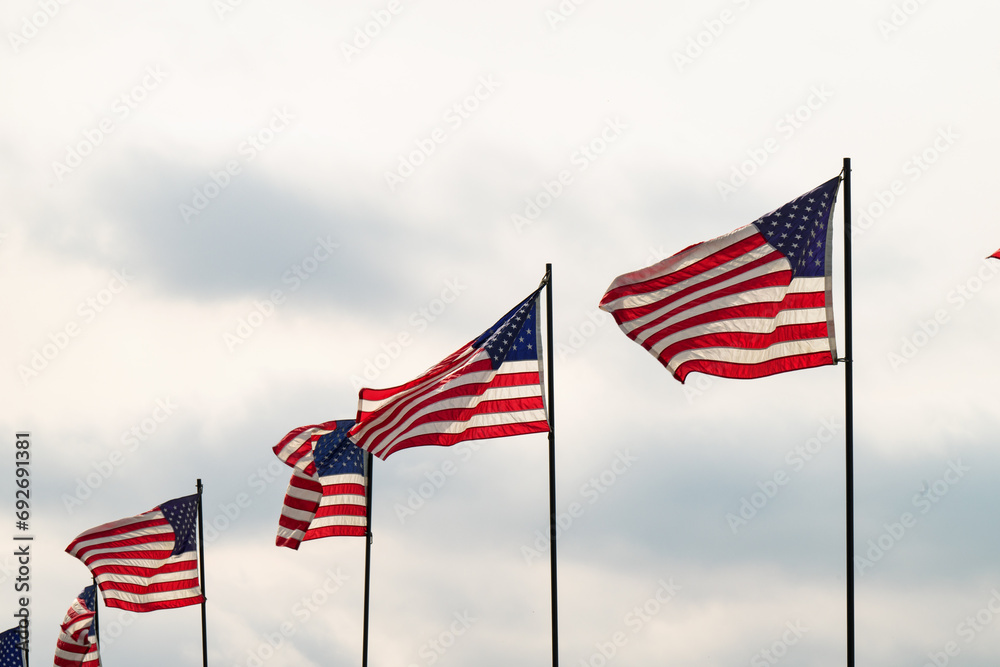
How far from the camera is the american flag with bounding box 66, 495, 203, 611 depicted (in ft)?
133

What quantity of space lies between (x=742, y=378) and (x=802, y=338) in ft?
3.63

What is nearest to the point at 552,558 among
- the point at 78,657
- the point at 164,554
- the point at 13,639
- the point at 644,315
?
the point at 644,315

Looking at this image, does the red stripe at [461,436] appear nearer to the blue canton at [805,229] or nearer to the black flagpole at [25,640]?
the blue canton at [805,229]

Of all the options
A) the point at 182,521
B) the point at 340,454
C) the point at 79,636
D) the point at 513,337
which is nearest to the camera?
the point at 513,337

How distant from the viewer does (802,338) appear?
65.5 feet

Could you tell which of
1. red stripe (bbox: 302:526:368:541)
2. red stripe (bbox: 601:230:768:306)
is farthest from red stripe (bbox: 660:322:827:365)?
red stripe (bbox: 302:526:368:541)

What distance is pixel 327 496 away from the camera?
1409 inches

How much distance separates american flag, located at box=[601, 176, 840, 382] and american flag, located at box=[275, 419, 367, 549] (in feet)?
50.9

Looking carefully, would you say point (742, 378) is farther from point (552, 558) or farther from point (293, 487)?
point (293, 487)

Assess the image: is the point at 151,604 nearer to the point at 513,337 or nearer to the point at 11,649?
the point at 513,337

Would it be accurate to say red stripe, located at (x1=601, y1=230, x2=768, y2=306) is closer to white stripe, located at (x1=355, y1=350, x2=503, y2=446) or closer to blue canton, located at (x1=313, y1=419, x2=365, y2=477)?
white stripe, located at (x1=355, y1=350, x2=503, y2=446)

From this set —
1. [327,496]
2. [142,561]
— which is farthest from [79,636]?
[327,496]

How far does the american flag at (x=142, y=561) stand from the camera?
40.5 meters

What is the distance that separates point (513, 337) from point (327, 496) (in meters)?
13.2
